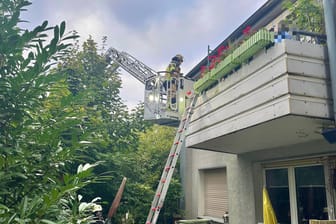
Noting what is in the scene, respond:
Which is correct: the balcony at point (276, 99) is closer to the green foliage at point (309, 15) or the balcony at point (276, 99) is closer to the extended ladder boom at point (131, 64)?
the green foliage at point (309, 15)

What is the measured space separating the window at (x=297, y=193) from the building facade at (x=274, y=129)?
0.02 metres

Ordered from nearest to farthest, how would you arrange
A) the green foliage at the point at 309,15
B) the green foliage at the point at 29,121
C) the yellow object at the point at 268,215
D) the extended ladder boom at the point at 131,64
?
the green foliage at the point at 29,121, the green foliage at the point at 309,15, the yellow object at the point at 268,215, the extended ladder boom at the point at 131,64

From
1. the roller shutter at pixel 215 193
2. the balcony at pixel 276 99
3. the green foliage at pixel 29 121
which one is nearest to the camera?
the green foliage at pixel 29 121

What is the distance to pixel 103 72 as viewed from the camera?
11.8 m

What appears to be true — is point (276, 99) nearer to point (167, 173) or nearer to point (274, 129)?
point (274, 129)

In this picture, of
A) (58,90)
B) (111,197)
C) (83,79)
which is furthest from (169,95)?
(58,90)

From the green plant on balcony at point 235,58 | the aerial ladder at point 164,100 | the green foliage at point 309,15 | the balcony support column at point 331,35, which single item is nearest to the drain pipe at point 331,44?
the balcony support column at point 331,35

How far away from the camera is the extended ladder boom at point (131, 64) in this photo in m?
14.9

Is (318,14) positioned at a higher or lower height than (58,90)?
higher

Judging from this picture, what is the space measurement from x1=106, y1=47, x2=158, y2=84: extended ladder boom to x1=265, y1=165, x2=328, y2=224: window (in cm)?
903

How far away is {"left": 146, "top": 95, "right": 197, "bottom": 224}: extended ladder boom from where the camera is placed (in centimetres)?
597

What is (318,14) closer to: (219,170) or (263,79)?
(263,79)

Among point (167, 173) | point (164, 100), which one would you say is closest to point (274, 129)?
point (167, 173)

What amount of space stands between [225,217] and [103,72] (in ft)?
22.1
